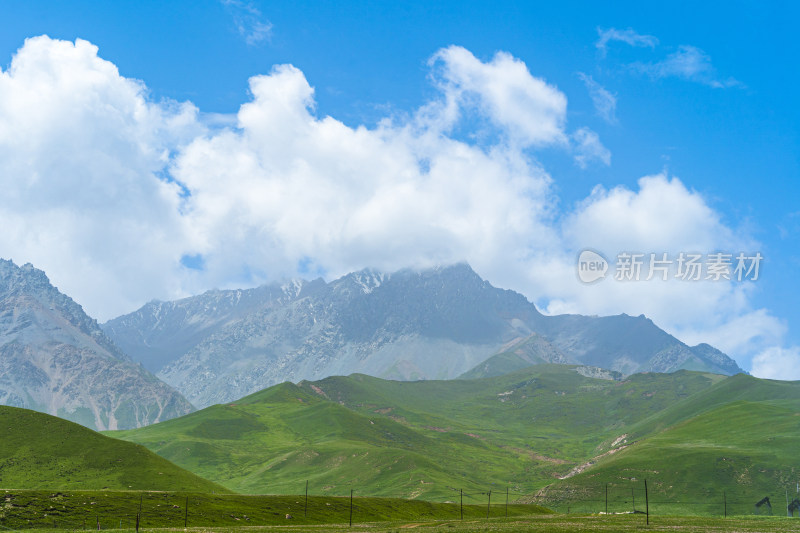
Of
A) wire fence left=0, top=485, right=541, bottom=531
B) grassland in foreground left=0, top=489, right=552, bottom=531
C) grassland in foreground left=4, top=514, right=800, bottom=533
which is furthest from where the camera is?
grassland in foreground left=0, top=489, right=552, bottom=531

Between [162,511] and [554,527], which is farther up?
[554,527]

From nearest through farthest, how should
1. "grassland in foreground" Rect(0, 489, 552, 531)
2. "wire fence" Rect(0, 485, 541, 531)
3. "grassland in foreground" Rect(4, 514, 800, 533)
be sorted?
"grassland in foreground" Rect(4, 514, 800, 533)
"wire fence" Rect(0, 485, 541, 531)
"grassland in foreground" Rect(0, 489, 552, 531)

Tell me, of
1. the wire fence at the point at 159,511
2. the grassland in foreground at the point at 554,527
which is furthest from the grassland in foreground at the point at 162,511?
the grassland in foreground at the point at 554,527

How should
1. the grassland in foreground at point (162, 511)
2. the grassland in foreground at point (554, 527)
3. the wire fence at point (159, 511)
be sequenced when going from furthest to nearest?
1. the grassland in foreground at point (162, 511)
2. the wire fence at point (159, 511)
3. the grassland in foreground at point (554, 527)

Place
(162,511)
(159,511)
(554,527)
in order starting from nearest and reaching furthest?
(554,527) → (159,511) → (162,511)

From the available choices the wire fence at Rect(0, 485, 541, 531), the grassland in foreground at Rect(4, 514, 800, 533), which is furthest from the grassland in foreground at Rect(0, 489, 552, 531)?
the grassland in foreground at Rect(4, 514, 800, 533)

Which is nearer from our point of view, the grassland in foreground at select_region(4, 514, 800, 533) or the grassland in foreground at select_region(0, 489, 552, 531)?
the grassland in foreground at select_region(4, 514, 800, 533)

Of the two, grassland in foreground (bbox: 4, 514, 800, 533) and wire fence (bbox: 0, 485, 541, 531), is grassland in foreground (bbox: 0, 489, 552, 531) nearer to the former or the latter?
wire fence (bbox: 0, 485, 541, 531)

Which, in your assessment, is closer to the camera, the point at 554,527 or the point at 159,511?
the point at 554,527

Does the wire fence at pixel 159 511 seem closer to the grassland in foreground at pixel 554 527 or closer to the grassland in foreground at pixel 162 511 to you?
the grassland in foreground at pixel 162 511

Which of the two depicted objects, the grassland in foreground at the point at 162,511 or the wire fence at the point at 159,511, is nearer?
the wire fence at the point at 159,511

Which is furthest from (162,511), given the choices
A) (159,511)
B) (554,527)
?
(554,527)

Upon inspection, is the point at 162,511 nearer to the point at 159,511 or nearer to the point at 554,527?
the point at 159,511

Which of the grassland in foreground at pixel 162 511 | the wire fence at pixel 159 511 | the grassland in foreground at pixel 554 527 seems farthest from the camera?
the grassland in foreground at pixel 162 511
